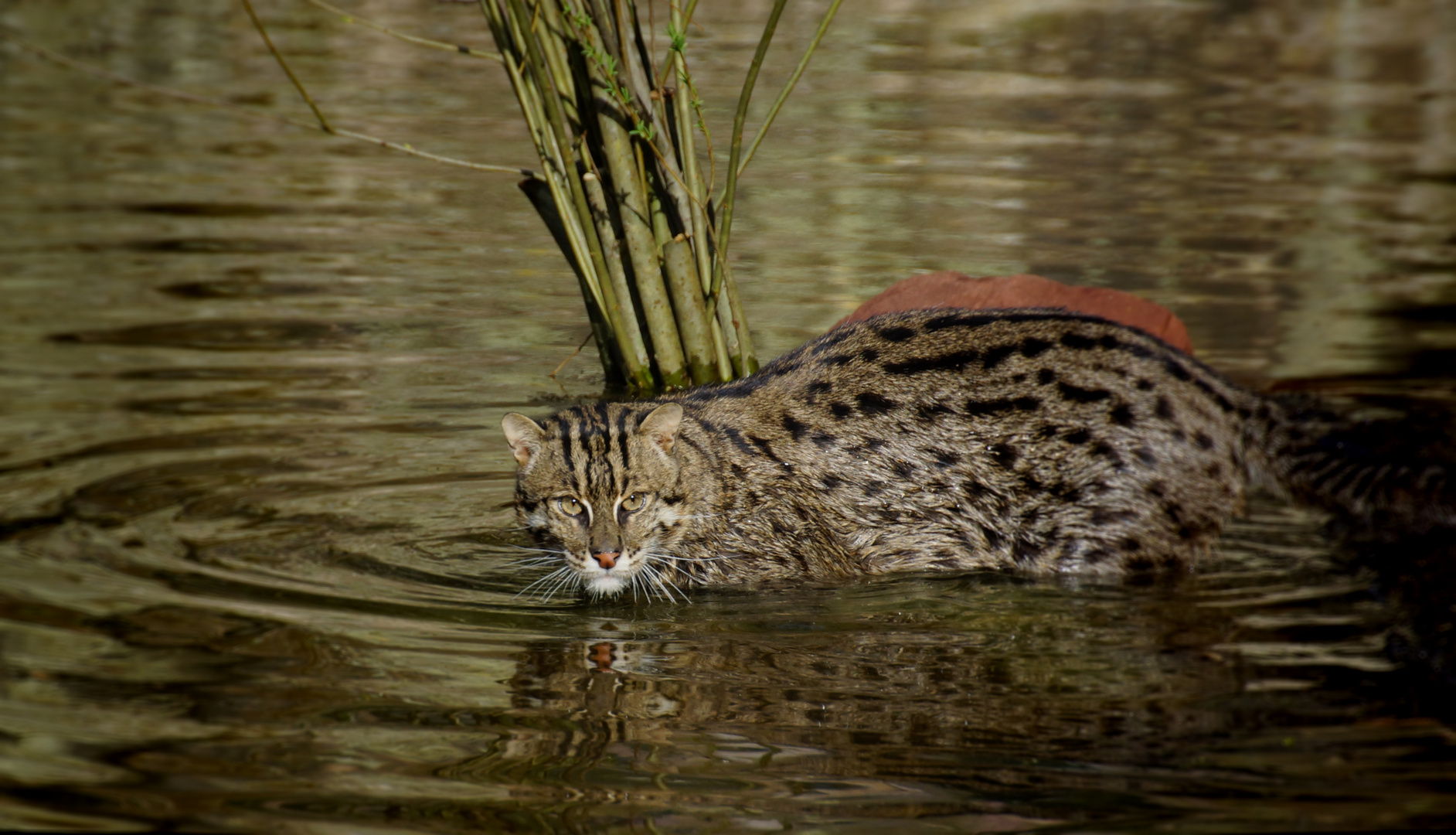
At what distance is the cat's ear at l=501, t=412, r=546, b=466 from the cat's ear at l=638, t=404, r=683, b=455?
1.41 feet

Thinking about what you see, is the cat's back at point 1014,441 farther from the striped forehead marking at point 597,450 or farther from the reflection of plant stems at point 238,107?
the reflection of plant stems at point 238,107

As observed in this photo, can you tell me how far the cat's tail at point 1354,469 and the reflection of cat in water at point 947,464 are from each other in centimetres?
1

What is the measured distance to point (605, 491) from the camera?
6.44 meters

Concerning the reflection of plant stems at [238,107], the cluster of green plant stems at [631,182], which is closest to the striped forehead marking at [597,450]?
the cluster of green plant stems at [631,182]

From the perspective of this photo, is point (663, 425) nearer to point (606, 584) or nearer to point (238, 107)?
point (606, 584)

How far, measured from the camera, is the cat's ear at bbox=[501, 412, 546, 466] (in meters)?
6.52

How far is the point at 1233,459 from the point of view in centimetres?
684

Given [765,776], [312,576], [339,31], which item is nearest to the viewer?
[765,776]

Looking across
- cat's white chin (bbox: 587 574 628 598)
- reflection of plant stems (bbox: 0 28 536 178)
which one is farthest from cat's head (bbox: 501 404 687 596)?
reflection of plant stems (bbox: 0 28 536 178)

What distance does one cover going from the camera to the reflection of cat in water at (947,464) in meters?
6.56

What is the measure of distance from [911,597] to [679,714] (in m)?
1.62

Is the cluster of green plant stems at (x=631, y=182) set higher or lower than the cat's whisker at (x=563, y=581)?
higher

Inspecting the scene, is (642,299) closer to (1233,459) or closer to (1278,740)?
(1233,459)

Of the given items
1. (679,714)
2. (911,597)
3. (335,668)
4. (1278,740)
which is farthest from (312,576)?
(1278,740)
